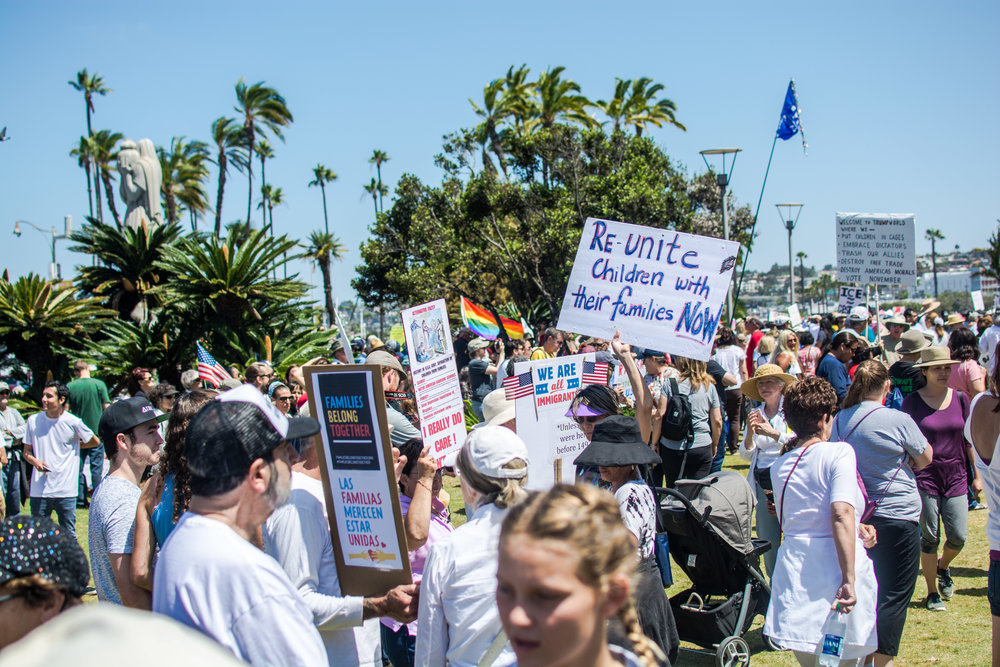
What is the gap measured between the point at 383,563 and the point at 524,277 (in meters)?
29.7

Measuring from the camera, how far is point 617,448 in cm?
416

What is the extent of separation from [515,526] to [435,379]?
12.5ft

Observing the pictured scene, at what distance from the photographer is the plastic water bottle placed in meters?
4.00

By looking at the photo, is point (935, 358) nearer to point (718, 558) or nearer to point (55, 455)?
point (718, 558)

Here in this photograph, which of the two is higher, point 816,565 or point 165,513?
point 165,513

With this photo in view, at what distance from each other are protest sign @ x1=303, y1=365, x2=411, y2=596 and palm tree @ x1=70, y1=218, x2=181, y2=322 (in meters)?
17.4

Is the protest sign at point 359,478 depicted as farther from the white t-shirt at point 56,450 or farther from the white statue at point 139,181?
the white statue at point 139,181

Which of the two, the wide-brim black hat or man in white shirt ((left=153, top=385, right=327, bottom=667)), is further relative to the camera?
the wide-brim black hat

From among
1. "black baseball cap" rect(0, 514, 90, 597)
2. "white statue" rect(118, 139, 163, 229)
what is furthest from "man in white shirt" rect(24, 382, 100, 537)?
"white statue" rect(118, 139, 163, 229)

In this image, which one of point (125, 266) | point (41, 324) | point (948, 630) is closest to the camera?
point (948, 630)

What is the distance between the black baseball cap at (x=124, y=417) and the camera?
408 cm

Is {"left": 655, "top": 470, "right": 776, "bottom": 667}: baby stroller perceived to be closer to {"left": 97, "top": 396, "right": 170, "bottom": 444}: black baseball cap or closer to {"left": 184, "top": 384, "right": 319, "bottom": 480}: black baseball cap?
{"left": 97, "top": 396, "right": 170, "bottom": 444}: black baseball cap

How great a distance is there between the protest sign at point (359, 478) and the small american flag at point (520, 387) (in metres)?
2.70

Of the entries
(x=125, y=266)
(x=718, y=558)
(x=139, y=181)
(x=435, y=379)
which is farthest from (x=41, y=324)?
(x=718, y=558)
